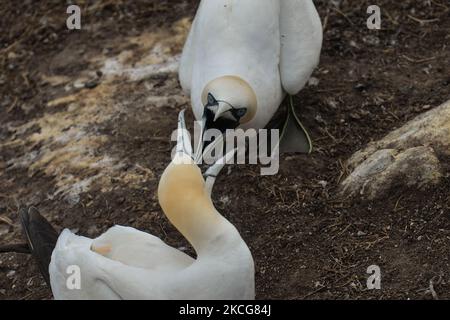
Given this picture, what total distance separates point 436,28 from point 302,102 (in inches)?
46.6

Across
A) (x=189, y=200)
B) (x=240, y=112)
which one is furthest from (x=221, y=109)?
(x=189, y=200)

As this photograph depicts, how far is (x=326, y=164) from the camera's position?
18.5ft

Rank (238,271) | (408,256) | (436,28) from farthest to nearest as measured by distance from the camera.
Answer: (436,28)
(408,256)
(238,271)

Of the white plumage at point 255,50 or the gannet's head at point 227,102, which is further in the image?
the white plumage at point 255,50

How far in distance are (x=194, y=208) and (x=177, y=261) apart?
322 millimetres

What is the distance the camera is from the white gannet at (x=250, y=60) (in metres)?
5.17

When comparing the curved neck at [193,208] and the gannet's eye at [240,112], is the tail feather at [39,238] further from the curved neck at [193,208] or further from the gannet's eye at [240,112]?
the gannet's eye at [240,112]

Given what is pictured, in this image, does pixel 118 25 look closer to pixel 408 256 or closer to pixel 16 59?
pixel 16 59

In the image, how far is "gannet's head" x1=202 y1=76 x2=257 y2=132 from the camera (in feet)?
16.6

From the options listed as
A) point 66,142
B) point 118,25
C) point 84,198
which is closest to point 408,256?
point 84,198

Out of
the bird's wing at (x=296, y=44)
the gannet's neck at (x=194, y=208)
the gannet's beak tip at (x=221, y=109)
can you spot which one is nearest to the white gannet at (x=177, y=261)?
the gannet's neck at (x=194, y=208)

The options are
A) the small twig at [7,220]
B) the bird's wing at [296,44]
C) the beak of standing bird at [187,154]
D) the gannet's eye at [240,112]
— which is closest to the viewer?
the beak of standing bird at [187,154]

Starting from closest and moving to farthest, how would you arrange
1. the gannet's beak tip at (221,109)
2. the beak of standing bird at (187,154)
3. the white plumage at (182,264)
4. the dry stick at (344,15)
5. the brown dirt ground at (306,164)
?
the white plumage at (182,264)
the beak of standing bird at (187,154)
the brown dirt ground at (306,164)
the gannet's beak tip at (221,109)
the dry stick at (344,15)

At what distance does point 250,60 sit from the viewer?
536 cm
